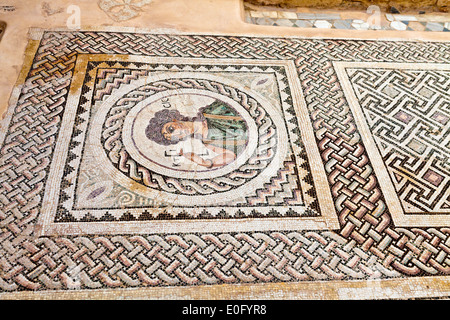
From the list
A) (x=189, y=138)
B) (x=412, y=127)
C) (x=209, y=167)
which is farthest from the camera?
(x=412, y=127)

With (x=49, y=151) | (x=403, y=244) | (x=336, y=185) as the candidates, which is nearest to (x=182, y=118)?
(x=49, y=151)

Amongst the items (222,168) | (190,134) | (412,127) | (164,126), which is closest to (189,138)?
(190,134)

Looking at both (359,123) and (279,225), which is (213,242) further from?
(359,123)

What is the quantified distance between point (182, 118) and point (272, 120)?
0.52m

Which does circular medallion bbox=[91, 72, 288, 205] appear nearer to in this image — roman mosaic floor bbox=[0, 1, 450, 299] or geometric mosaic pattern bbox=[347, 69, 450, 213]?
roman mosaic floor bbox=[0, 1, 450, 299]

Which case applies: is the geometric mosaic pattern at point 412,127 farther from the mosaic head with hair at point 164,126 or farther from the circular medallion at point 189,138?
the mosaic head with hair at point 164,126

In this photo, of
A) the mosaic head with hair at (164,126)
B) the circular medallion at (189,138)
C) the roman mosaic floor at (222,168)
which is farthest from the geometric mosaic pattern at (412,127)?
the mosaic head with hair at (164,126)

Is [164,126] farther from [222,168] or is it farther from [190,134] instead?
[222,168]

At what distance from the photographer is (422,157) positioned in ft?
7.34

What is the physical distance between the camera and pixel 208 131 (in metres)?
2.24

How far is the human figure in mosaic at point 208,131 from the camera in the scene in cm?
213

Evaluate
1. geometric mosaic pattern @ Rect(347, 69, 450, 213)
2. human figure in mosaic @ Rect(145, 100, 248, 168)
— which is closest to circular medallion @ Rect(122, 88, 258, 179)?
human figure in mosaic @ Rect(145, 100, 248, 168)

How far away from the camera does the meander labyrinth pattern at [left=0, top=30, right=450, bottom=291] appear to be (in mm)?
1723

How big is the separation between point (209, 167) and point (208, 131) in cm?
26
